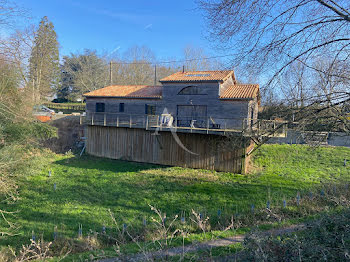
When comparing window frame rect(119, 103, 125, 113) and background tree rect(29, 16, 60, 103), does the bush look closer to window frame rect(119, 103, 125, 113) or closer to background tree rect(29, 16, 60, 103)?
background tree rect(29, 16, 60, 103)

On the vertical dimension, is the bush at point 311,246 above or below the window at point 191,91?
below

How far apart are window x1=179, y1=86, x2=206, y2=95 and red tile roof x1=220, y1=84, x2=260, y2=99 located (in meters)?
1.63

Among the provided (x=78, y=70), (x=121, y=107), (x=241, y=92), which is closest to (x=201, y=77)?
(x=241, y=92)

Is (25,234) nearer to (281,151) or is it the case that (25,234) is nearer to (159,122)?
(159,122)

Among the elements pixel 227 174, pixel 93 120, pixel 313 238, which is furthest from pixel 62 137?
pixel 313 238

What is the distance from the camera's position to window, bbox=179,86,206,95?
1658 centimetres

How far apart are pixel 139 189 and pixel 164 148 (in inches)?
168

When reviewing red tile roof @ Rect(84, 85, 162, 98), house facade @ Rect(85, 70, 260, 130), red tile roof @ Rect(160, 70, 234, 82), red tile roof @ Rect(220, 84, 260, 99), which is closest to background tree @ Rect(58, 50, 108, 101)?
red tile roof @ Rect(84, 85, 162, 98)

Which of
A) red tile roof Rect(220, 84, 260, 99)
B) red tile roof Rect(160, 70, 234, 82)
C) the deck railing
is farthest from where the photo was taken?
red tile roof Rect(160, 70, 234, 82)

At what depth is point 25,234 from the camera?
26.6 ft

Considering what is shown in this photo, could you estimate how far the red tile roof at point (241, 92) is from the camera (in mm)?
15034

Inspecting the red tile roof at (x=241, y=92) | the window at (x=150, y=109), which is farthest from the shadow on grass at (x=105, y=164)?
the red tile roof at (x=241, y=92)

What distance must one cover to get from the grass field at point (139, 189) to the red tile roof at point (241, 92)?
16.2 feet

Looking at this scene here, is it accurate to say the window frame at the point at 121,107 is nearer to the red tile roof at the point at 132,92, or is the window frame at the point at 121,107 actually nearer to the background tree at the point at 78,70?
the red tile roof at the point at 132,92
